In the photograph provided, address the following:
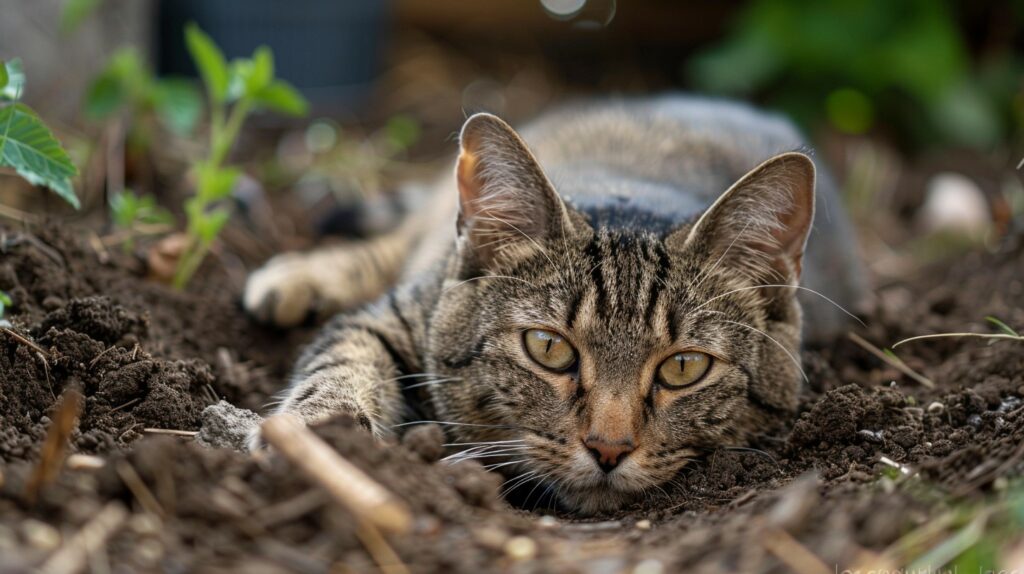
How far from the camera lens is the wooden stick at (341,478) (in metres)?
Result: 1.65

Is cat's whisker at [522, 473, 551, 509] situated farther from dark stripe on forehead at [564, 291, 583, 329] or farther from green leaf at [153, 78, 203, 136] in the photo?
green leaf at [153, 78, 203, 136]

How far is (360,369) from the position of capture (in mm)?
2643

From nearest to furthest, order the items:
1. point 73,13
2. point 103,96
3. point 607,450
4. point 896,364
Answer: point 607,450, point 896,364, point 103,96, point 73,13

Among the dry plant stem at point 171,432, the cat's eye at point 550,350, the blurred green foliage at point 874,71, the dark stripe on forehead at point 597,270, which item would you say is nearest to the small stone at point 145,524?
the dry plant stem at point 171,432

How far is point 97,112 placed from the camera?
348 centimetres

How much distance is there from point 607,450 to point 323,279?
163 centimetres

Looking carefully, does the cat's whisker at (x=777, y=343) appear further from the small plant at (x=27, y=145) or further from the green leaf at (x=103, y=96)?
the green leaf at (x=103, y=96)

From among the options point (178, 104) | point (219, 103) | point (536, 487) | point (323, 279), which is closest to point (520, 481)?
point (536, 487)

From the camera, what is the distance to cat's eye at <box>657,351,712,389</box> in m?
2.38

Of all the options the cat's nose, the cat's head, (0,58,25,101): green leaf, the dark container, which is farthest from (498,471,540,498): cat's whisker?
the dark container

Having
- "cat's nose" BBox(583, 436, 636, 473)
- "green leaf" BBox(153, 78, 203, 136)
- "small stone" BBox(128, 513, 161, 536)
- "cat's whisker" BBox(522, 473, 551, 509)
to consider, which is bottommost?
"cat's whisker" BBox(522, 473, 551, 509)

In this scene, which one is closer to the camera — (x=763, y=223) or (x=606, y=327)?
(x=606, y=327)

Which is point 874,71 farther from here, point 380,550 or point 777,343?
point 380,550

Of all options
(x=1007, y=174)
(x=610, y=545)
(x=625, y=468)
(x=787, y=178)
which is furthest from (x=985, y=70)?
(x=610, y=545)
